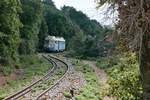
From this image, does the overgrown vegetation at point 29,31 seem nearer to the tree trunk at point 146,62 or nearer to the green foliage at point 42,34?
the green foliage at point 42,34

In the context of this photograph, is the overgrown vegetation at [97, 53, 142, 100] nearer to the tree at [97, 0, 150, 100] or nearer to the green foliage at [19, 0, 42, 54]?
the tree at [97, 0, 150, 100]

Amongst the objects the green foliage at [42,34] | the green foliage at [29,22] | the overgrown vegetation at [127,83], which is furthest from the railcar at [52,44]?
the overgrown vegetation at [127,83]

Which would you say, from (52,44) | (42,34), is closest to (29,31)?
(52,44)

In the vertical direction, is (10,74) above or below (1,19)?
below

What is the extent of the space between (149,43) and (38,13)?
187 ft

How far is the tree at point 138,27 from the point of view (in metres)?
7.26

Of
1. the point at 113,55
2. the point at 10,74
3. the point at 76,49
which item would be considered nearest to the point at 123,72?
the point at 113,55

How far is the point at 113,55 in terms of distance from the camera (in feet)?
28.9

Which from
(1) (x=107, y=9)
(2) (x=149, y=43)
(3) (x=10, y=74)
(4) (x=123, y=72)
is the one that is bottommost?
(3) (x=10, y=74)

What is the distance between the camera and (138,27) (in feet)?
24.1

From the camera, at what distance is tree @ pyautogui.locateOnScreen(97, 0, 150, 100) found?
23.8ft

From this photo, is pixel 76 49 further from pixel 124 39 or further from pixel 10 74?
pixel 124 39

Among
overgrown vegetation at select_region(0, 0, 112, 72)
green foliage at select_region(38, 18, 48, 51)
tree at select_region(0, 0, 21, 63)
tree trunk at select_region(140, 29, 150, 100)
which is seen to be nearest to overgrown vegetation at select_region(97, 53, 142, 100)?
overgrown vegetation at select_region(0, 0, 112, 72)

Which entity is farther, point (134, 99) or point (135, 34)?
point (134, 99)
